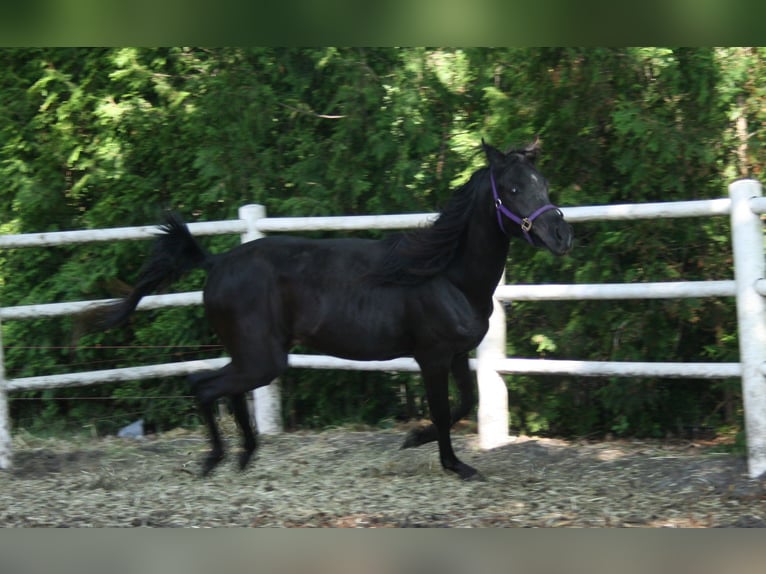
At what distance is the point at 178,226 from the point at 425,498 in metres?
2.13

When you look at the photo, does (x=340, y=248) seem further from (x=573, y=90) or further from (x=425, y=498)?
(x=573, y=90)

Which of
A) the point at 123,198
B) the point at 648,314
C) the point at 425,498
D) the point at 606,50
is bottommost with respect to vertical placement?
the point at 425,498

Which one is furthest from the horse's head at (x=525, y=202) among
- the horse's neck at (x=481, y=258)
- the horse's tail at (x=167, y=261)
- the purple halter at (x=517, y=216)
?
the horse's tail at (x=167, y=261)

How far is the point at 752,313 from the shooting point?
4.96 metres

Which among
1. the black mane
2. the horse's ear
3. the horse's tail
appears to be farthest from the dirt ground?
the horse's ear

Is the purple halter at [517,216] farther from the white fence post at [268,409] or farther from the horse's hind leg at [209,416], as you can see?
the white fence post at [268,409]

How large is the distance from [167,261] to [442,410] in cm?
184

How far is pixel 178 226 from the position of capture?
17.8ft

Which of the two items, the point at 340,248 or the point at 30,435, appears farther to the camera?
the point at 30,435

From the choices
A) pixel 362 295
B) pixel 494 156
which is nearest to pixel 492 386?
pixel 362 295

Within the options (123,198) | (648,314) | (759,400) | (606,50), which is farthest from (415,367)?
(123,198)

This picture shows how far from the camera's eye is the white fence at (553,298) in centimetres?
496

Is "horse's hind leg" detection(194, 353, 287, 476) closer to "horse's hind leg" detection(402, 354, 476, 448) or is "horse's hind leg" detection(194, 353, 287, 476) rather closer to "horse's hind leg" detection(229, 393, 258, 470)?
"horse's hind leg" detection(229, 393, 258, 470)

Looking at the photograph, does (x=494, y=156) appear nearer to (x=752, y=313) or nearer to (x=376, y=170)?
(x=752, y=313)
